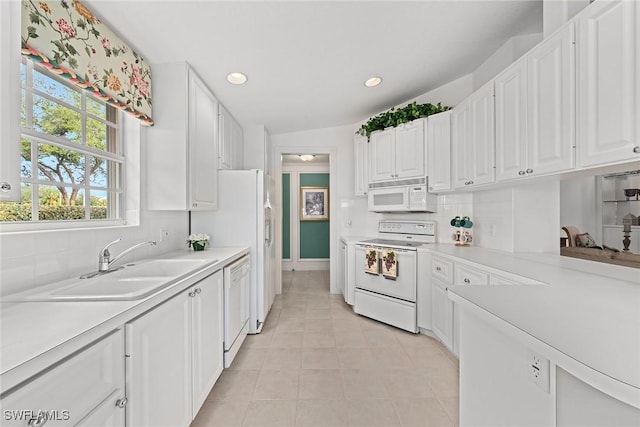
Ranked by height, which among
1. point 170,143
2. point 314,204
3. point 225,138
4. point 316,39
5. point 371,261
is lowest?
point 371,261

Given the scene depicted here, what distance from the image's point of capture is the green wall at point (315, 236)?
19.7ft

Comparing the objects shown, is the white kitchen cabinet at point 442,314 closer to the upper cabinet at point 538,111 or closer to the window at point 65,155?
the upper cabinet at point 538,111

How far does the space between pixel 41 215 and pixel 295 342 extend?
2120 millimetres

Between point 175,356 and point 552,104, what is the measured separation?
2.49 meters

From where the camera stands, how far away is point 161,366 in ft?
3.90

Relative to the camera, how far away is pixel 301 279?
5176 millimetres

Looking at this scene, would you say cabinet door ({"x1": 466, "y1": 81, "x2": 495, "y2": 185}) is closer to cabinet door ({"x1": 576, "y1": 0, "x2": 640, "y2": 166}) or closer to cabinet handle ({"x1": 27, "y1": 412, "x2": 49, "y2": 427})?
cabinet door ({"x1": 576, "y1": 0, "x2": 640, "y2": 166})

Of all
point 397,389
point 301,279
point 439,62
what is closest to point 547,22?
point 439,62

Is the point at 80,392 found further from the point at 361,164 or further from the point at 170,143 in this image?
the point at 361,164

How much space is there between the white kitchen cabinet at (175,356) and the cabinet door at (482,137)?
2.28 m

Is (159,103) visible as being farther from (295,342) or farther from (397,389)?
(397,389)

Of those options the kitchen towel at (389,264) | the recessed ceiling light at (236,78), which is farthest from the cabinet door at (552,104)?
the recessed ceiling light at (236,78)

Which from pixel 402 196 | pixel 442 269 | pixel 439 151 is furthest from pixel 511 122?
pixel 402 196

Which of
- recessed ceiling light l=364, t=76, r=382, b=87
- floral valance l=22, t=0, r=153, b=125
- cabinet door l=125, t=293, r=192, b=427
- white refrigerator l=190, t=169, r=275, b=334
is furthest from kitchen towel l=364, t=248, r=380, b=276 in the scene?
floral valance l=22, t=0, r=153, b=125
